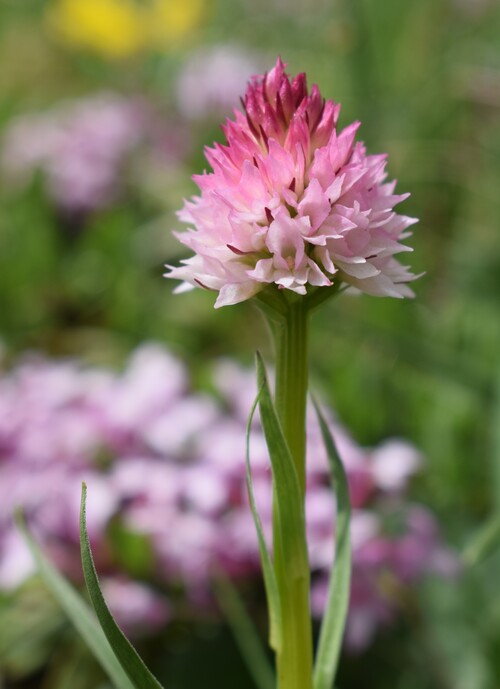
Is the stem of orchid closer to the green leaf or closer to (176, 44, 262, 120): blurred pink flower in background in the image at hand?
the green leaf

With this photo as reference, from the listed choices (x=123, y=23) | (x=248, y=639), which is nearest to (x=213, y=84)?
(x=123, y=23)

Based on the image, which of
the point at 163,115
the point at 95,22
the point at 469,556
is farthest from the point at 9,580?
the point at 95,22

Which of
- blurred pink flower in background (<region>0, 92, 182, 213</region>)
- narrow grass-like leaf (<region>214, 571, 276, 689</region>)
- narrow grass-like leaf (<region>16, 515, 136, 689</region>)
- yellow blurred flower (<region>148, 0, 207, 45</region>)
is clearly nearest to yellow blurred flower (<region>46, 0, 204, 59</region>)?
yellow blurred flower (<region>148, 0, 207, 45</region>)

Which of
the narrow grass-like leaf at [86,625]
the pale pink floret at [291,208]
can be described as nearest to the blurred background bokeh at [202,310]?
the narrow grass-like leaf at [86,625]

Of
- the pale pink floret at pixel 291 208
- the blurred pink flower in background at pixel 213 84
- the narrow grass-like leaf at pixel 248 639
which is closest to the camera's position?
the pale pink floret at pixel 291 208

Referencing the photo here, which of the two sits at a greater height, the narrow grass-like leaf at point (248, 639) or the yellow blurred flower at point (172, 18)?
the yellow blurred flower at point (172, 18)

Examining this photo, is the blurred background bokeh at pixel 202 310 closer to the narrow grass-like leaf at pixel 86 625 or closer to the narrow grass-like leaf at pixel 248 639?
the narrow grass-like leaf at pixel 248 639
